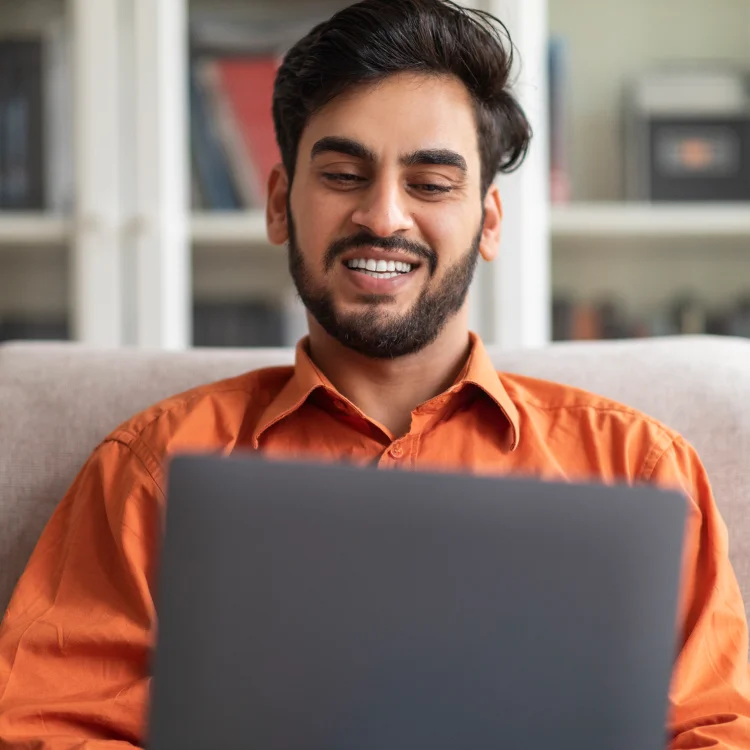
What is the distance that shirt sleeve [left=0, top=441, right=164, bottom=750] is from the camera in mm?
913

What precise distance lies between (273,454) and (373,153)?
36 centimetres

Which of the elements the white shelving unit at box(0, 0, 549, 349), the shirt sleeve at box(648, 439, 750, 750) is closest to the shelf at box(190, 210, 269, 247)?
the white shelving unit at box(0, 0, 549, 349)

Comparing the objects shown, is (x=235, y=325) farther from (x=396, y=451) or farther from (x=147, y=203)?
(x=396, y=451)

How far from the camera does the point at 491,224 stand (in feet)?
4.36

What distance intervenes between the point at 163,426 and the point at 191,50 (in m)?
1.14

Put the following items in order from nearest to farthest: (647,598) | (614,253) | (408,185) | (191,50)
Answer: (647,598), (408,185), (191,50), (614,253)

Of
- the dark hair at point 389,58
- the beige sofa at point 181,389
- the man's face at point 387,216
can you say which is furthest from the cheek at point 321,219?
the beige sofa at point 181,389

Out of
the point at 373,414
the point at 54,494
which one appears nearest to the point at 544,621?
the point at 373,414

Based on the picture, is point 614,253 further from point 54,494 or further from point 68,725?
point 68,725

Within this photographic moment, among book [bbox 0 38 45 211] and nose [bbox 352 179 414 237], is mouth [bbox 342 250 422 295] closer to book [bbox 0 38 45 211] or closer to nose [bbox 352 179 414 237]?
nose [bbox 352 179 414 237]

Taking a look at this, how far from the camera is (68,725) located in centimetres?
91

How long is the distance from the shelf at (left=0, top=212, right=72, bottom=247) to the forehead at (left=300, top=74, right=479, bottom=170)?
955 mm

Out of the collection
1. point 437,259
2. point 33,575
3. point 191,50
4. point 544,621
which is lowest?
point 33,575

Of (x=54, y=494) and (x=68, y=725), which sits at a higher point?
(x=54, y=494)
